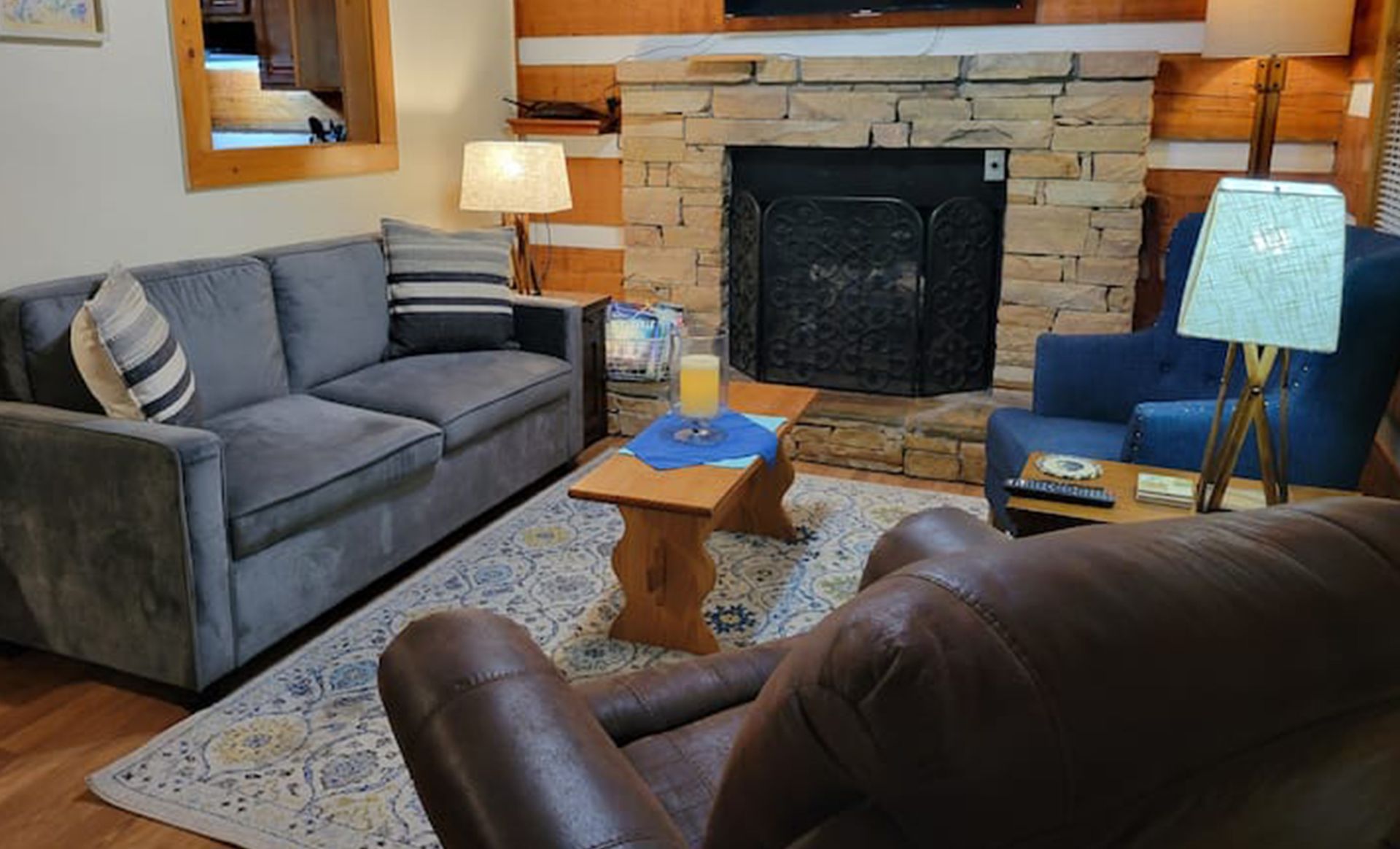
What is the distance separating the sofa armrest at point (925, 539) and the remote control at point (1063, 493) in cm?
59

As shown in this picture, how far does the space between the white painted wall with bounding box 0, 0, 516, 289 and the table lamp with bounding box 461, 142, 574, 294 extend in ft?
1.21

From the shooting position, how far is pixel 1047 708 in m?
0.69

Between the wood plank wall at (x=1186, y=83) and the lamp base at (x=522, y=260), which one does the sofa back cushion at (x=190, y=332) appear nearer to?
the lamp base at (x=522, y=260)

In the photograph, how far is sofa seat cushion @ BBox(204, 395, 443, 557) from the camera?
253 cm

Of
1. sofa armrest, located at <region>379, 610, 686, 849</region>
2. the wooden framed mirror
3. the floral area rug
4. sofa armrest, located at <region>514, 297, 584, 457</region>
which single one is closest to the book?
the floral area rug

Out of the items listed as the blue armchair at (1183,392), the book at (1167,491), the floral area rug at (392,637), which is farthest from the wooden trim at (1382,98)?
the floral area rug at (392,637)

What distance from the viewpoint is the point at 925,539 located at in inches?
66.2

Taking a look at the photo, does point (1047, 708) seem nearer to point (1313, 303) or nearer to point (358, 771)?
point (1313, 303)

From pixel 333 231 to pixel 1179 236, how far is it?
2996 millimetres

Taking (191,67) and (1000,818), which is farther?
(191,67)

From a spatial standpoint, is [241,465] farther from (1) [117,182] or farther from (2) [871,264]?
(2) [871,264]

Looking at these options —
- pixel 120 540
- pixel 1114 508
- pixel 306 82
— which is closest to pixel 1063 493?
pixel 1114 508

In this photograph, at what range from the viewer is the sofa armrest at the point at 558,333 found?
13.1 feet

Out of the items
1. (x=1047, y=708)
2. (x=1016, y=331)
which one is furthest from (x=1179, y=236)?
(x=1047, y=708)
